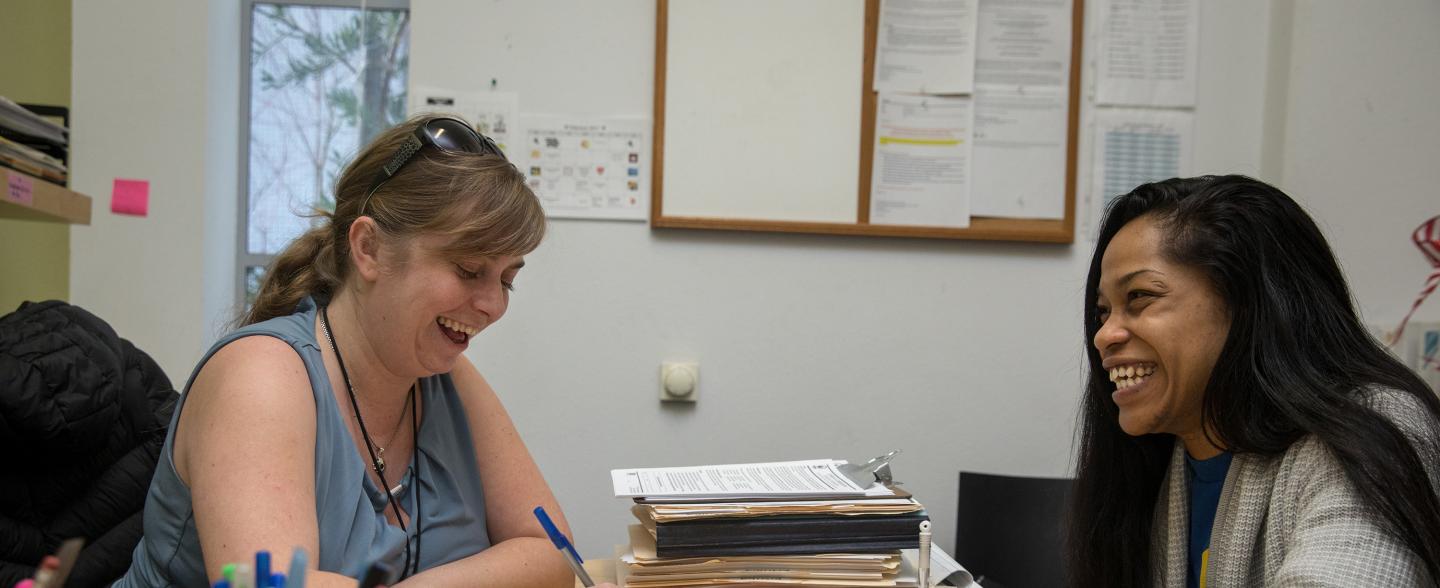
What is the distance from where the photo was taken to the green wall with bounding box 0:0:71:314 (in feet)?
6.95

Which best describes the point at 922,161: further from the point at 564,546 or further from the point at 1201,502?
the point at 564,546

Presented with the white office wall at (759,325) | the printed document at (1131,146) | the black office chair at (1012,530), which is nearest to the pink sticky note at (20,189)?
the white office wall at (759,325)

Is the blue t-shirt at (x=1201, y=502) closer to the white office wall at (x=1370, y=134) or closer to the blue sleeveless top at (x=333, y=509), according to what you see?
the blue sleeveless top at (x=333, y=509)

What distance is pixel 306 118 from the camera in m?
2.42

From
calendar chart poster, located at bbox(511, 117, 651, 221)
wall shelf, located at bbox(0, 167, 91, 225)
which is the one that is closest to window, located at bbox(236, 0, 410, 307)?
calendar chart poster, located at bbox(511, 117, 651, 221)

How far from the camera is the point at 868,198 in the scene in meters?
2.21

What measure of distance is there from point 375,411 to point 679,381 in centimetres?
95

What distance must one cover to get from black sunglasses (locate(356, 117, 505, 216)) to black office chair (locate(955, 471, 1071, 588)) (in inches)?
52.8

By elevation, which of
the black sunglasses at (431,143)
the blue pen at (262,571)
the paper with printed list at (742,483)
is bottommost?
the paper with printed list at (742,483)

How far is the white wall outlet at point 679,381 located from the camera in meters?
2.19

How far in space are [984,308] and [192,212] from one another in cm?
175

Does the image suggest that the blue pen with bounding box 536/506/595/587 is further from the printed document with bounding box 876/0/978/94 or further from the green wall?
the green wall

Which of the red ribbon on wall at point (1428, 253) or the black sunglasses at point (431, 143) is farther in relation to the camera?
the red ribbon on wall at point (1428, 253)

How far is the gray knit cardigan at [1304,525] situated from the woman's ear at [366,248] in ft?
3.36
